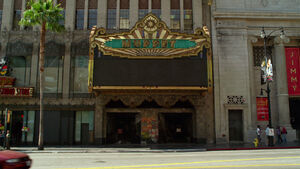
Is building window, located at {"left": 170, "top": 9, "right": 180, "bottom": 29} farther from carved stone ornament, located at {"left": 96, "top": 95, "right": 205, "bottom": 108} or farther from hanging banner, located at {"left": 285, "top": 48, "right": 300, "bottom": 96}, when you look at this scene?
hanging banner, located at {"left": 285, "top": 48, "right": 300, "bottom": 96}

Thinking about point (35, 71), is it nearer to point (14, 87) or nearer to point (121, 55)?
point (14, 87)

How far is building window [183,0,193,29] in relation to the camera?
2948cm

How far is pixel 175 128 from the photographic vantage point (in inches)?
1096

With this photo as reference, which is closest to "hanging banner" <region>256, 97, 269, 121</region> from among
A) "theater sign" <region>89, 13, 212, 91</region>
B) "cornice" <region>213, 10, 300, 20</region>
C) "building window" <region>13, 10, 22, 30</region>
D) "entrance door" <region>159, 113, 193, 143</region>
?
"entrance door" <region>159, 113, 193, 143</region>

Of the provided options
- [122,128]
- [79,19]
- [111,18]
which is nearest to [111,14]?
[111,18]

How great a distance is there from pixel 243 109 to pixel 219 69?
5134mm

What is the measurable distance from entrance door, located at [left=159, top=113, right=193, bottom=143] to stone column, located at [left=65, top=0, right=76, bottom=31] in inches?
575

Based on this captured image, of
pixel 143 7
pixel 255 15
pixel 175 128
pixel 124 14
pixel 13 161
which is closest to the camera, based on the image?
pixel 13 161

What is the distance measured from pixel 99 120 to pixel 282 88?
21202 millimetres

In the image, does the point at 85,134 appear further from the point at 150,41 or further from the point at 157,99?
the point at 150,41

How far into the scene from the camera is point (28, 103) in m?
27.1

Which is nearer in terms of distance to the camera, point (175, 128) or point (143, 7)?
point (175, 128)

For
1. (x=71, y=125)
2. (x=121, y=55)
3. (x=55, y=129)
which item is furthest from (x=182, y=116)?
(x=55, y=129)

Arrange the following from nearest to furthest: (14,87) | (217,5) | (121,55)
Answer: (121,55) → (14,87) → (217,5)
